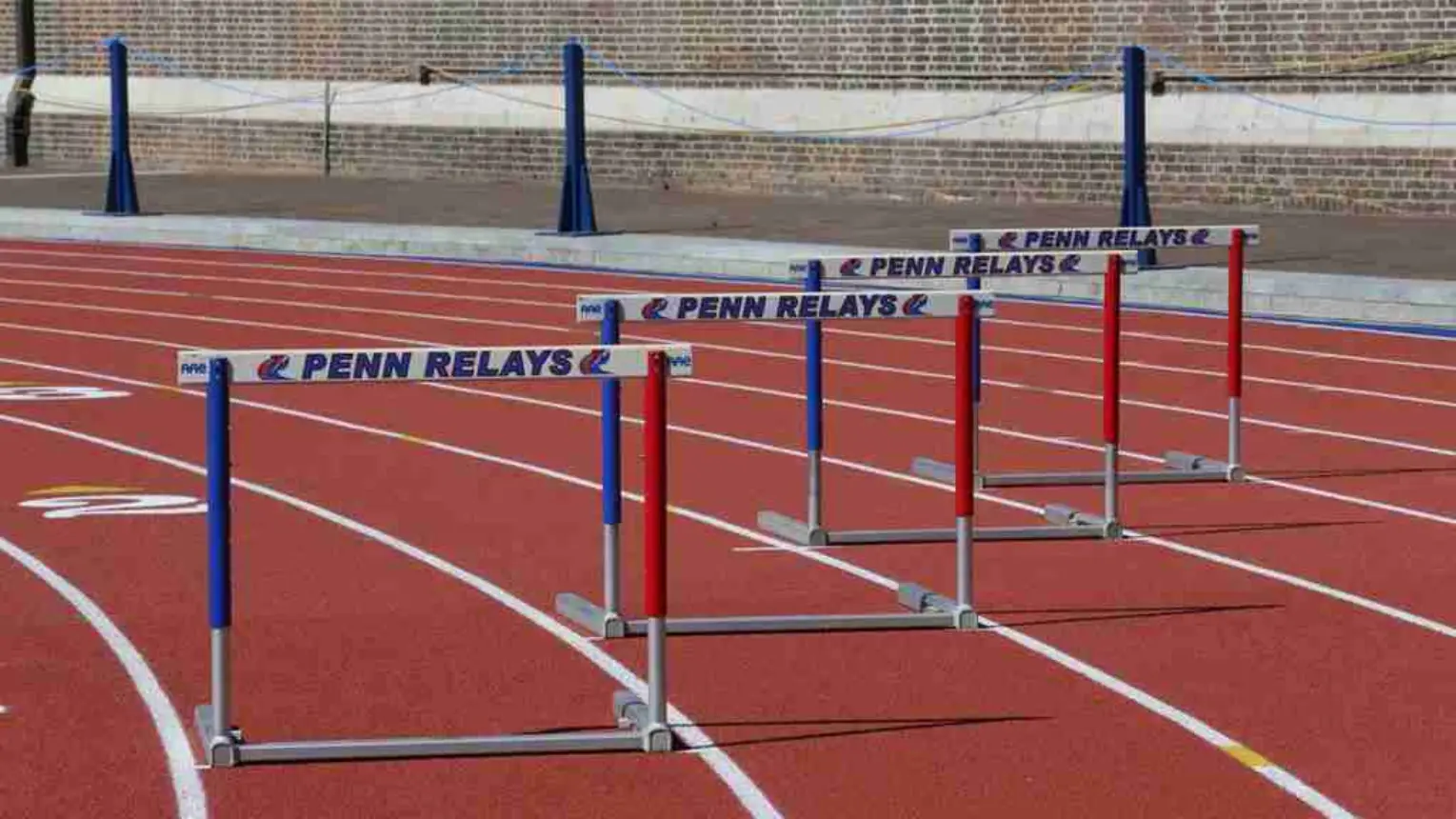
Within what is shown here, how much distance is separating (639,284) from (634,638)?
11990 mm

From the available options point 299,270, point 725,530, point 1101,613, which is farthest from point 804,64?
point 1101,613

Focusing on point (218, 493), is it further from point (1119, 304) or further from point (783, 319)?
point (1119, 304)

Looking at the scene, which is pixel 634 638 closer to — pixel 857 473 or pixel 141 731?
pixel 141 731

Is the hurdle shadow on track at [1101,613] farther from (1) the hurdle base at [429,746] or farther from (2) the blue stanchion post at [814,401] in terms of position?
(1) the hurdle base at [429,746]

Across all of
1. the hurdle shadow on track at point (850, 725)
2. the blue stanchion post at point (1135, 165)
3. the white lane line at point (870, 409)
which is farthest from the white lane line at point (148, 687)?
the blue stanchion post at point (1135, 165)

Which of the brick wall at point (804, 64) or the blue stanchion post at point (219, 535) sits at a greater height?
the brick wall at point (804, 64)

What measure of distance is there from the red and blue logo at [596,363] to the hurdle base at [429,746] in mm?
896

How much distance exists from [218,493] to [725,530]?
3808 mm

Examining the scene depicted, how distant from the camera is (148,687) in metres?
7.97

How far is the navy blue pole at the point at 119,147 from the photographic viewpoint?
25359 millimetres

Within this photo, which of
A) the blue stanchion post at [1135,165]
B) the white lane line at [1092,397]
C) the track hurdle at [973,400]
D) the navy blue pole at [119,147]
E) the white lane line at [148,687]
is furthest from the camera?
the navy blue pole at [119,147]

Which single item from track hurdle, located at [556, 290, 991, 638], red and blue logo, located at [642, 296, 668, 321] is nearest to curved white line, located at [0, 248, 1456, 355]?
track hurdle, located at [556, 290, 991, 638]

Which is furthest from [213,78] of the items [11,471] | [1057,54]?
[11,471]

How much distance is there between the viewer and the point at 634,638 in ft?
28.5
